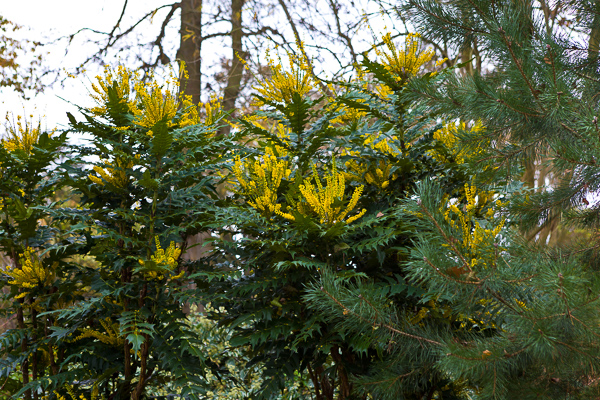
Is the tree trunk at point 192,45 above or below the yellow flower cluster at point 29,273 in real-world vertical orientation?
above

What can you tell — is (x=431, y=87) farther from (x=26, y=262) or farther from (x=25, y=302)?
(x=25, y=302)

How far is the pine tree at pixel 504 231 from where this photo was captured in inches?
68.9

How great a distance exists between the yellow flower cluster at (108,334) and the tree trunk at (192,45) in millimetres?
5057

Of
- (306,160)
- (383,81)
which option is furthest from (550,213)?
(306,160)

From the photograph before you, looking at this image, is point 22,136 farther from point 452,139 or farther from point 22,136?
point 452,139

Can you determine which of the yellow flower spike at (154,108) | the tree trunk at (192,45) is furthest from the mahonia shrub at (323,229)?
the tree trunk at (192,45)

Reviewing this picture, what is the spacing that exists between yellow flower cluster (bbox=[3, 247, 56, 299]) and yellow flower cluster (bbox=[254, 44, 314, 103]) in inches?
60.1

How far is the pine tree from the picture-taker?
5.74 ft

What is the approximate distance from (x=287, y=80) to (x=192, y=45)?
5.45m

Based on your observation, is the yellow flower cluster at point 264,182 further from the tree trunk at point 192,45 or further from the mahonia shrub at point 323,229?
the tree trunk at point 192,45

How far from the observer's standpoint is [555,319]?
1646 mm

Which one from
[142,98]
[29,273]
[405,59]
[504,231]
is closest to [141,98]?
[142,98]

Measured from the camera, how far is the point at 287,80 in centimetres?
272

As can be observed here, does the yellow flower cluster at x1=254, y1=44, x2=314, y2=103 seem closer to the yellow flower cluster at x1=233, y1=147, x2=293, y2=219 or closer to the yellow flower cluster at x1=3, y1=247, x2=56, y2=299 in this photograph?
the yellow flower cluster at x1=233, y1=147, x2=293, y2=219
